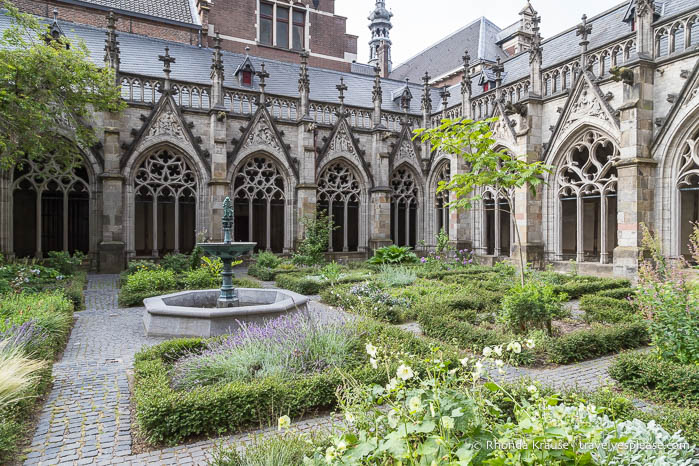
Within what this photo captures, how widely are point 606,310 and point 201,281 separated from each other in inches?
312

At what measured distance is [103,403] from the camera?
150 inches

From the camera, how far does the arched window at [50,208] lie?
12.8 meters

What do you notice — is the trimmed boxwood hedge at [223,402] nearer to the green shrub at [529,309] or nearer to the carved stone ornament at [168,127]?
the green shrub at [529,309]

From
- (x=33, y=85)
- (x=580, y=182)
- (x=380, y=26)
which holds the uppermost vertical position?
(x=380, y=26)

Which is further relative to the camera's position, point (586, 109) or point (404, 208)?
point (404, 208)

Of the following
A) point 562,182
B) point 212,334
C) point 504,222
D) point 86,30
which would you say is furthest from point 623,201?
point 86,30

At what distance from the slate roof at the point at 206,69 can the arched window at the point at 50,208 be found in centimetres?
435

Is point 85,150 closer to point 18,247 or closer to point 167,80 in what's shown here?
point 167,80

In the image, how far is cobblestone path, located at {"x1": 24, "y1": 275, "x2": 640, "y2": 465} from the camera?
9.66 feet

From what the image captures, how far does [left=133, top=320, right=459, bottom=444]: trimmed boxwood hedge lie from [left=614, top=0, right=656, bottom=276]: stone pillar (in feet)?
29.0

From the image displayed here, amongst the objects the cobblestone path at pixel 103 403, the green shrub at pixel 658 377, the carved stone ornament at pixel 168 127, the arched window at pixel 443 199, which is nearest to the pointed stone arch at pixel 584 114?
the arched window at pixel 443 199

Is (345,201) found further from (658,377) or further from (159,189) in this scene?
(658,377)

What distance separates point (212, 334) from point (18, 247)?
12.6 meters

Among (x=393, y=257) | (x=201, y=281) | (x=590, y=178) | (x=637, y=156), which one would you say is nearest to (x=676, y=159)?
(x=637, y=156)
